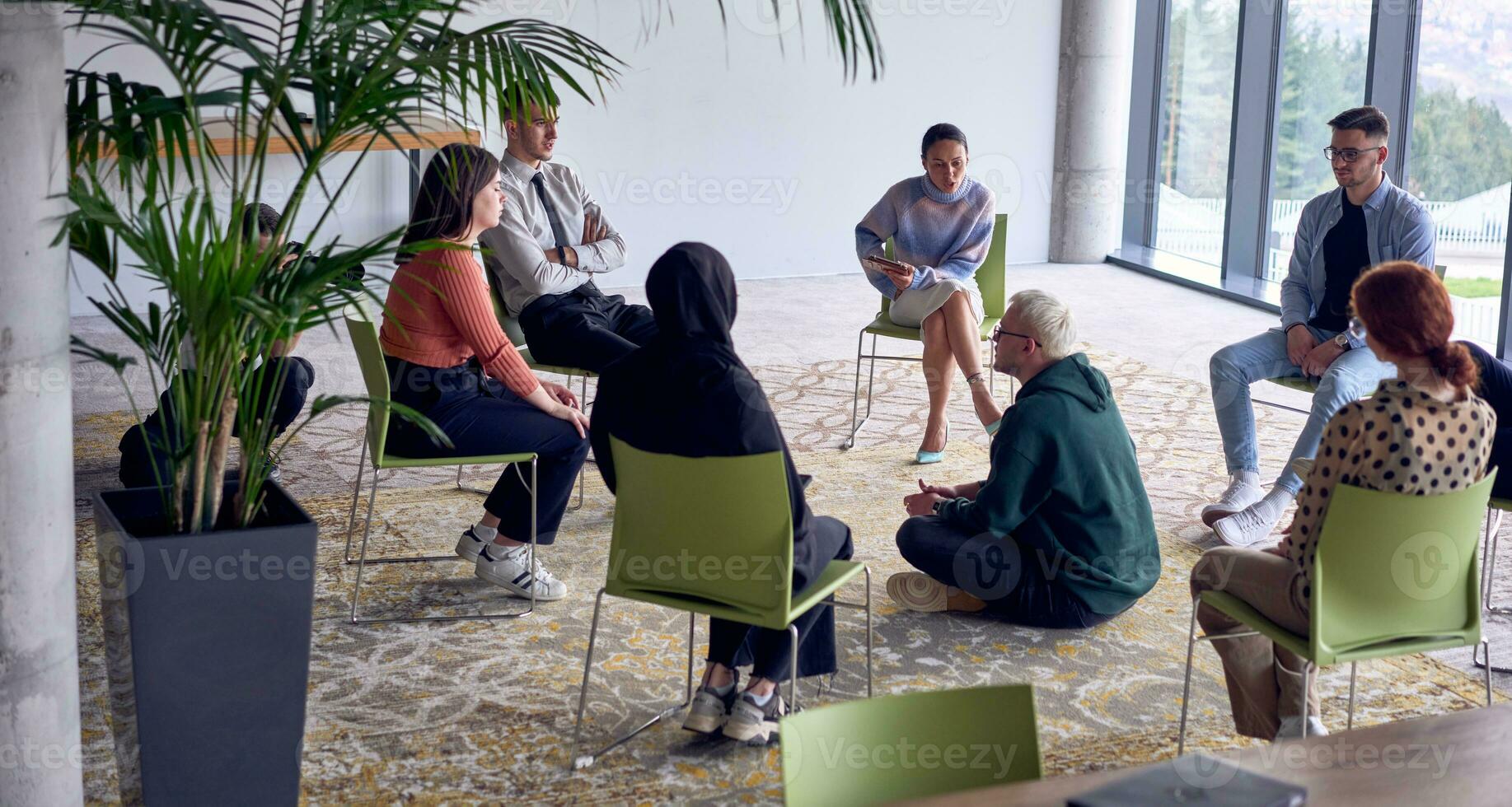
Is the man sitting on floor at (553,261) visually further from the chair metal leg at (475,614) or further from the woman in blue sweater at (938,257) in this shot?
the woman in blue sweater at (938,257)

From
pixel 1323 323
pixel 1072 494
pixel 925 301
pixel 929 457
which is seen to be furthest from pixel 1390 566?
pixel 925 301

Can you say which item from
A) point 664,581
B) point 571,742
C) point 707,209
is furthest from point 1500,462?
point 707,209

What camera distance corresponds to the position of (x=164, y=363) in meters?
2.79

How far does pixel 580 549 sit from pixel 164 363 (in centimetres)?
208

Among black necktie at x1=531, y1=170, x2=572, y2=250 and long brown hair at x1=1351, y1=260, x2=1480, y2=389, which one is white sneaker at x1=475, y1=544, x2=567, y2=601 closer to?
black necktie at x1=531, y1=170, x2=572, y2=250

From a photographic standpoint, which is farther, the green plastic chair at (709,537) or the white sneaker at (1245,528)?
the white sneaker at (1245,528)

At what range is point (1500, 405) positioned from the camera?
3.92m

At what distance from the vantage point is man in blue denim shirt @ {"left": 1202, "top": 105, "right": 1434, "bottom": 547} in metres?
4.80

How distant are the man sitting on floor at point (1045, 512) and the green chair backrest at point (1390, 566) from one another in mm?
967

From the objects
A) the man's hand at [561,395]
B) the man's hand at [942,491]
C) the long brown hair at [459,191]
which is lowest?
the man's hand at [942,491]

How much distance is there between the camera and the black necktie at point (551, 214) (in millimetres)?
5172

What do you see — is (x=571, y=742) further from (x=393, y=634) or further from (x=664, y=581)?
(x=393, y=634)

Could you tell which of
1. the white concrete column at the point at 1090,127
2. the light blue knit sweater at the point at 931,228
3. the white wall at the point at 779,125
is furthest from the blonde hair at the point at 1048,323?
the white concrete column at the point at 1090,127

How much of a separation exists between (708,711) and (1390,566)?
1.52 metres
